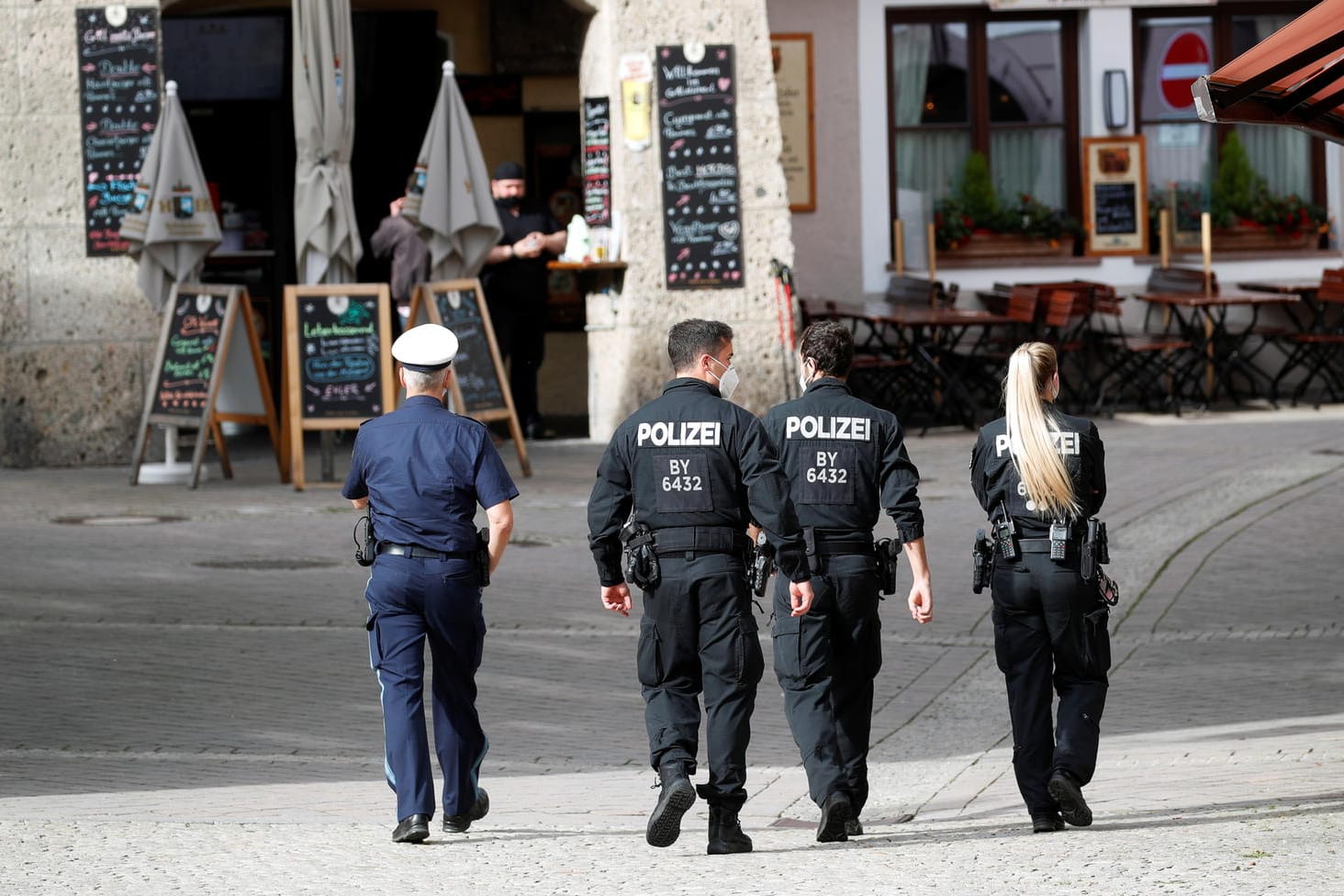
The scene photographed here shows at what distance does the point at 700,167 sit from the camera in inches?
663

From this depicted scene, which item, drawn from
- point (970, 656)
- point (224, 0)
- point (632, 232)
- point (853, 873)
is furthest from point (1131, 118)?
point (853, 873)

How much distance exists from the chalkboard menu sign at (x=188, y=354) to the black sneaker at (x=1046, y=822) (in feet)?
29.6

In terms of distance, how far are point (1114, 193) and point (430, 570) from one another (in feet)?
46.7

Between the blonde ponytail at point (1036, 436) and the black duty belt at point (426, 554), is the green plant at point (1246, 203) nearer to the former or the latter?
the blonde ponytail at point (1036, 436)

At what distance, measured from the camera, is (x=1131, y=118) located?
19781mm

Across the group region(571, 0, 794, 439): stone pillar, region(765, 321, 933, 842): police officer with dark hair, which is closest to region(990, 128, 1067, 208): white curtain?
region(571, 0, 794, 439): stone pillar

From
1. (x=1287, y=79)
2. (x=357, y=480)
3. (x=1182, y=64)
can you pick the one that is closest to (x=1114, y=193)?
(x=1182, y=64)

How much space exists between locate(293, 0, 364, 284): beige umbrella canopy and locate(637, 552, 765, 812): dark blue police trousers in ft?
27.9

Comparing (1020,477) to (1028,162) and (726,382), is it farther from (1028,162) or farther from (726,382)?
(1028,162)

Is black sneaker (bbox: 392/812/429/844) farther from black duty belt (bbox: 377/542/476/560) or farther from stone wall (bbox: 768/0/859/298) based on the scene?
stone wall (bbox: 768/0/859/298)

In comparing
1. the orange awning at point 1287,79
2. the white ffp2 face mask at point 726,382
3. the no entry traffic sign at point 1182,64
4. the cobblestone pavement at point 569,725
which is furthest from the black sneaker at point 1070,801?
the no entry traffic sign at point 1182,64

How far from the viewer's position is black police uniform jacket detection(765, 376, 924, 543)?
258 inches

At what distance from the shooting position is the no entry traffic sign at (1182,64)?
1983cm

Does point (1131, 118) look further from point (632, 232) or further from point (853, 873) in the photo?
point (853, 873)
